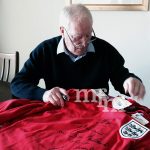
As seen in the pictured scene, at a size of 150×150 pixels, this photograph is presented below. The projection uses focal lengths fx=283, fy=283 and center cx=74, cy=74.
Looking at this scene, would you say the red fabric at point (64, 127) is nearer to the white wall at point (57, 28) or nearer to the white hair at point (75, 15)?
the white hair at point (75, 15)

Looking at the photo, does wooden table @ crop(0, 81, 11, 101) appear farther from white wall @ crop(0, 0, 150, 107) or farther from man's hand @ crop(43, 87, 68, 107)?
man's hand @ crop(43, 87, 68, 107)

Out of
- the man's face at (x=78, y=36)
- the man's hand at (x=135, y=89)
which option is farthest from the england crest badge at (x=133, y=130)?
the man's face at (x=78, y=36)

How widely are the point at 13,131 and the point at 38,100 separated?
257 mm

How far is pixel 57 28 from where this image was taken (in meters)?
2.18

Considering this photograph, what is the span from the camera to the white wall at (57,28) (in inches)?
72.9

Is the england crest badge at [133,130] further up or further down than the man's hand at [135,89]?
further down

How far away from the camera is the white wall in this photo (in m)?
1.85

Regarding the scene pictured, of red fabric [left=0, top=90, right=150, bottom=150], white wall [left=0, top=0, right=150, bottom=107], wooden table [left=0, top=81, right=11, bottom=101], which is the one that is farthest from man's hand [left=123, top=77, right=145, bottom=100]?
wooden table [left=0, top=81, right=11, bottom=101]

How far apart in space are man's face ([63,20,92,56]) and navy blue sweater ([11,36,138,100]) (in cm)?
6

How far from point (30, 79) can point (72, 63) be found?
224 millimetres

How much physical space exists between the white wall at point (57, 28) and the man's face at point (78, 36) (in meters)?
0.61

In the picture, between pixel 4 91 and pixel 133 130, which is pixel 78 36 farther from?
pixel 4 91

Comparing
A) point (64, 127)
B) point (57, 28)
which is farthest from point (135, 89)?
point (57, 28)

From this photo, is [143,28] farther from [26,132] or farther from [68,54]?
[26,132]
